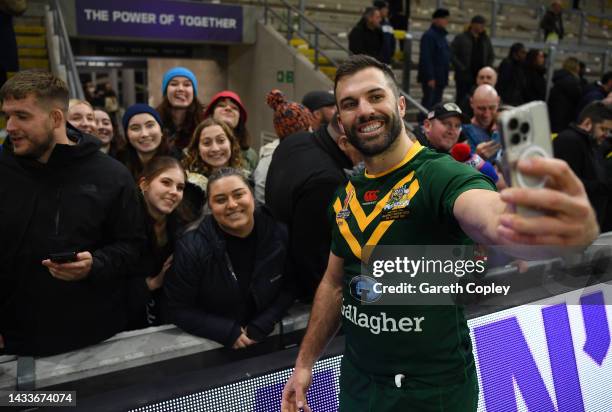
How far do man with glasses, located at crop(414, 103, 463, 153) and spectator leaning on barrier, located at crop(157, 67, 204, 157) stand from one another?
1869 mm

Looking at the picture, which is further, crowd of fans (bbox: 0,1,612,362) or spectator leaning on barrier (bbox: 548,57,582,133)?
spectator leaning on barrier (bbox: 548,57,582,133)

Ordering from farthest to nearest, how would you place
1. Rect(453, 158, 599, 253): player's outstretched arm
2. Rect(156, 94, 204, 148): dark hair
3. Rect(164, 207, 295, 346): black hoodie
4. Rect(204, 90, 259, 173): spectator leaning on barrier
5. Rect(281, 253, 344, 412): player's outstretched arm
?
1. Rect(156, 94, 204, 148): dark hair
2. Rect(204, 90, 259, 173): spectator leaning on barrier
3. Rect(164, 207, 295, 346): black hoodie
4. Rect(281, 253, 344, 412): player's outstretched arm
5. Rect(453, 158, 599, 253): player's outstretched arm

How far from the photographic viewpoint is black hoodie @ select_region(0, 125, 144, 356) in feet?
7.00

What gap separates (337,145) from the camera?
8.53ft

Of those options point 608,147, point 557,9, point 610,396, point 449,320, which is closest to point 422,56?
point 608,147

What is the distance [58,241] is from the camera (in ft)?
7.07

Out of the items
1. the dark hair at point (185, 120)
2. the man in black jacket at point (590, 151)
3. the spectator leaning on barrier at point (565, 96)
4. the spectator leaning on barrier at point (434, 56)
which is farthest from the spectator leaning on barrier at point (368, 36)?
the dark hair at point (185, 120)

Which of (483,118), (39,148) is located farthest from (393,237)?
(483,118)

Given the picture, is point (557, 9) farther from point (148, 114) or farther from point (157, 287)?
point (157, 287)

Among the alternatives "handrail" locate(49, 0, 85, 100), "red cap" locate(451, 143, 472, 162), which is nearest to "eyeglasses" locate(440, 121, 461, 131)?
"red cap" locate(451, 143, 472, 162)

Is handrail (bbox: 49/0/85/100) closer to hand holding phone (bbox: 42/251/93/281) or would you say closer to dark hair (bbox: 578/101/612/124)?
hand holding phone (bbox: 42/251/93/281)

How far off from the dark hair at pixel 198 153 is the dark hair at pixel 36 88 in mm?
1257

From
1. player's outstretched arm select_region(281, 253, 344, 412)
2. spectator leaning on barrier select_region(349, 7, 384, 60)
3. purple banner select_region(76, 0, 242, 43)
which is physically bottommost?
player's outstretched arm select_region(281, 253, 344, 412)

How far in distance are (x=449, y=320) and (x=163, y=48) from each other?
34.0 feet
